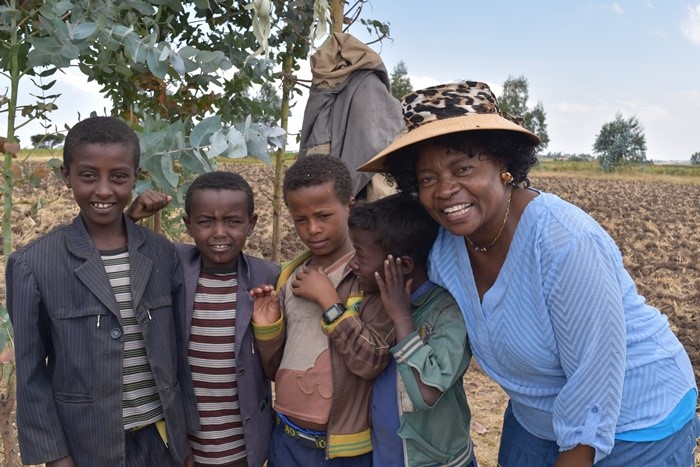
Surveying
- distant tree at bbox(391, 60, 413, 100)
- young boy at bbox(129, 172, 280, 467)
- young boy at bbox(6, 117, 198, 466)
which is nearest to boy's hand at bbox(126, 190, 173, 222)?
young boy at bbox(129, 172, 280, 467)

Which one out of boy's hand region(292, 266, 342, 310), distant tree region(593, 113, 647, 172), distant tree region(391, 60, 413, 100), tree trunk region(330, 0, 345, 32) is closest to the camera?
boy's hand region(292, 266, 342, 310)

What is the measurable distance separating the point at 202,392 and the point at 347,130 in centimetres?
158

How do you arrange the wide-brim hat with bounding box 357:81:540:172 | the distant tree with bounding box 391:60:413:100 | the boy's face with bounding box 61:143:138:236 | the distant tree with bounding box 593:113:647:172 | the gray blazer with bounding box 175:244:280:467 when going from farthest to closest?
the distant tree with bounding box 593:113:647:172 → the distant tree with bounding box 391:60:413:100 → the gray blazer with bounding box 175:244:280:467 → the boy's face with bounding box 61:143:138:236 → the wide-brim hat with bounding box 357:81:540:172

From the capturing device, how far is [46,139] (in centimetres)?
203

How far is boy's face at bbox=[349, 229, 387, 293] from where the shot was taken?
6.09 ft

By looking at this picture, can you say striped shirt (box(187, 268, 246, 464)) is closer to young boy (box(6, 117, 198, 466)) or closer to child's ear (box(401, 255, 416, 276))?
young boy (box(6, 117, 198, 466))

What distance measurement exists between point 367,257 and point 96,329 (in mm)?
801

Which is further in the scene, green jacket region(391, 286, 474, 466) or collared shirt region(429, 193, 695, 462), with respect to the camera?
green jacket region(391, 286, 474, 466)

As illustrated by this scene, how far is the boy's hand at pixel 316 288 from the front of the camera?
1837 mm

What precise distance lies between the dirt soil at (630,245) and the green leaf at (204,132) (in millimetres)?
585

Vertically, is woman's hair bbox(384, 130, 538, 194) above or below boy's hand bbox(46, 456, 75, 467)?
above

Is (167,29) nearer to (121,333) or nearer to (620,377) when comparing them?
(121,333)

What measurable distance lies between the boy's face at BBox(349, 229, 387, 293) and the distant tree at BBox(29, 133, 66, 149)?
104cm

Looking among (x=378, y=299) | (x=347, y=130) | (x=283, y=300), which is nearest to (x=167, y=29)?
(x=347, y=130)
